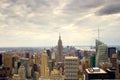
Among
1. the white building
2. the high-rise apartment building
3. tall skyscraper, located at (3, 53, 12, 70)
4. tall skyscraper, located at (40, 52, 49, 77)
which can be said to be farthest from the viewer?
tall skyscraper, located at (3, 53, 12, 70)

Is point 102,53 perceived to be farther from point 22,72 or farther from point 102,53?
point 22,72

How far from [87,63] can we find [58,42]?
127ft

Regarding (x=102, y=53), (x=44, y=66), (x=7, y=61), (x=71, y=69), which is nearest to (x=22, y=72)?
(x=44, y=66)

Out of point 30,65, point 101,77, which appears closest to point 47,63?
point 30,65

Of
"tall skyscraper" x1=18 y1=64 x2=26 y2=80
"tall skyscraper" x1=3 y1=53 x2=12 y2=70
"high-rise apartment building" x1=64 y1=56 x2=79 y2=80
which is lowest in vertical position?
"tall skyscraper" x1=18 y1=64 x2=26 y2=80

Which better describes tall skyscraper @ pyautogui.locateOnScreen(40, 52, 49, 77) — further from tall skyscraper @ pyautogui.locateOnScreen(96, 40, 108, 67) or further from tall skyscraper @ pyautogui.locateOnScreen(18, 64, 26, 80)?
tall skyscraper @ pyautogui.locateOnScreen(96, 40, 108, 67)

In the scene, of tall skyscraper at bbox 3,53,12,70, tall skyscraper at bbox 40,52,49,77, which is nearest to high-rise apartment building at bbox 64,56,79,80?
tall skyscraper at bbox 40,52,49,77

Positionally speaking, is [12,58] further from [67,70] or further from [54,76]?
[67,70]

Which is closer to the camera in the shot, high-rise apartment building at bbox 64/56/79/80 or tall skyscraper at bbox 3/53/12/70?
high-rise apartment building at bbox 64/56/79/80

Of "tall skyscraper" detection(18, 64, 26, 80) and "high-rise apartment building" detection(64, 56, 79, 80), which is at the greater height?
"high-rise apartment building" detection(64, 56, 79, 80)

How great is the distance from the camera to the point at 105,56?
11456 centimetres

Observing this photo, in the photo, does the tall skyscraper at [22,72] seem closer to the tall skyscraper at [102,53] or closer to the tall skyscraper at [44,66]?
the tall skyscraper at [44,66]

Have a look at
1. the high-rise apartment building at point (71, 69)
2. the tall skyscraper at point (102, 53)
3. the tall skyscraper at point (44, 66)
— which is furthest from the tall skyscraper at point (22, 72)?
the high-rise apartment building at point (71, 69)

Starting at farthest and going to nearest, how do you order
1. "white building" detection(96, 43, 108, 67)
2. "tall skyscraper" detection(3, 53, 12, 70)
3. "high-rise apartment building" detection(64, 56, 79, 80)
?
"tall skyscraper" detection(3, 53, 12, 70), "white building" detection(96, 43, 108, 67), "high-rise apartment building" detection(64, 56, 79, 80)
